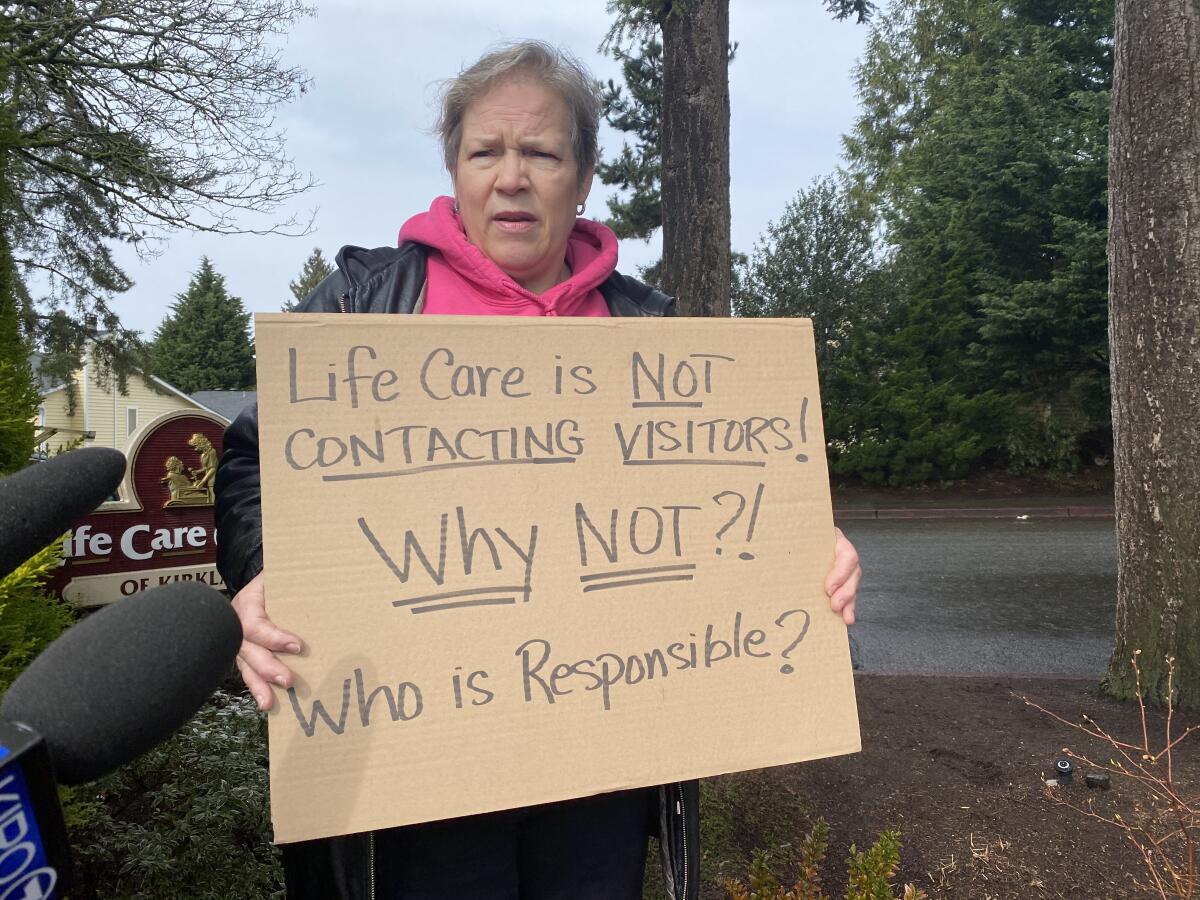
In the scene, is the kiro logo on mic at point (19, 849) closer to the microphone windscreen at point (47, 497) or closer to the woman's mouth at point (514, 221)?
the microphone windscreen at point (47, 497)

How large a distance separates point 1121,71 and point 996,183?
1405cm

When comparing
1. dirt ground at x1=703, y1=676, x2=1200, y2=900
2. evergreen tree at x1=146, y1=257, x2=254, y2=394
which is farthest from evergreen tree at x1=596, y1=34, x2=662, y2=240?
evergreen tree at x1=146, y1=257, x2=254, y2=394

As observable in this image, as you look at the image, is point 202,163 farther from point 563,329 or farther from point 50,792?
point 50,792

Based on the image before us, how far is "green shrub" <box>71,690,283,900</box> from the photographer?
253 centimetres

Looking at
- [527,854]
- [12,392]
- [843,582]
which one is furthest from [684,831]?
[12,392]

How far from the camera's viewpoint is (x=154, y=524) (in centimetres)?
446

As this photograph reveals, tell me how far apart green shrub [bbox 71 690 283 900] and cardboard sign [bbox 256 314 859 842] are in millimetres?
1443

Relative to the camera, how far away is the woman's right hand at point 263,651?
1.17 metres

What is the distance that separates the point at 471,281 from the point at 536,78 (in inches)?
16.2

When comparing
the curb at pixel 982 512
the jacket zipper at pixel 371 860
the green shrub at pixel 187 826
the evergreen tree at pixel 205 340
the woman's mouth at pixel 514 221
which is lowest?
the curb at pixel 982 512

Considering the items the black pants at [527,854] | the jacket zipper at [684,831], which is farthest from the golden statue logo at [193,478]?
the jacket zipper at [684,831]

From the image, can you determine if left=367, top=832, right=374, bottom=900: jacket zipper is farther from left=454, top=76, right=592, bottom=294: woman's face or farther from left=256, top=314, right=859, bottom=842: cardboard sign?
left=454, top=76, right=592, bottom=294: woman's face

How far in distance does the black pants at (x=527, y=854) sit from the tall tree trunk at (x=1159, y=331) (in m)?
3.57

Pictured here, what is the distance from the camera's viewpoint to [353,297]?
1526 mm
